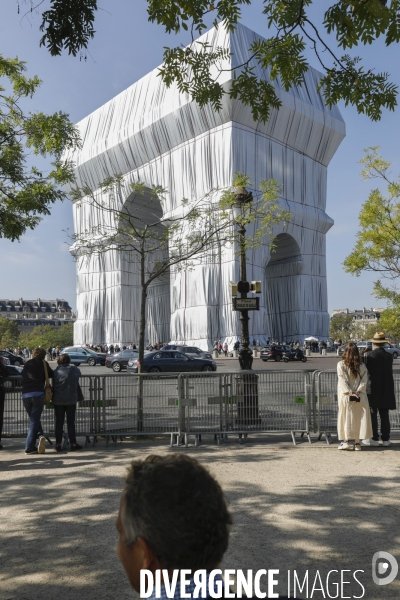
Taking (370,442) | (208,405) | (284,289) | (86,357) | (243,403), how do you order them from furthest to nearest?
(284,289)
(86,357)
(243,403)
(208,405)
(370,442)

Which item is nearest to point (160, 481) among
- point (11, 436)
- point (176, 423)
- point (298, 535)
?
point (298, 535)

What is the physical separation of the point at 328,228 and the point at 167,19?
57.9 m

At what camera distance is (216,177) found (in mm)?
53531

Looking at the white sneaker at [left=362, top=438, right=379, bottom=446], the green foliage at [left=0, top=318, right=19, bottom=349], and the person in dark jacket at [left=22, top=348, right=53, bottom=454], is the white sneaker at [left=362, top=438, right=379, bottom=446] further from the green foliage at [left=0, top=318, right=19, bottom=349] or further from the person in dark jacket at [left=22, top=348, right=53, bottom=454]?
the green foliage at [left=0, top=318, right=19, bottom=349]

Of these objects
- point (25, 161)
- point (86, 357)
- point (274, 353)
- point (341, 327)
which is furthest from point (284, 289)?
point (341, 327)

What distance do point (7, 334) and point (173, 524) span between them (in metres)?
132

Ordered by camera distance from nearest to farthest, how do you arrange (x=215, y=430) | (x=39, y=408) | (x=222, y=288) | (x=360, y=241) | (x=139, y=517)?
1. (x=139, y=517)
2. (x=39, y=408)
3. (x=215, y=430)
4. (x=360, y=241)
5. (x=222, y=288)

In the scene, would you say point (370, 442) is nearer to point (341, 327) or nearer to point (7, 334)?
point (341, 327)

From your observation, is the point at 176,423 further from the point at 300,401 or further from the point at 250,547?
the point at 250,547

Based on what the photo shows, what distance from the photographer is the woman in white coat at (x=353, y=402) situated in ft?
30.1

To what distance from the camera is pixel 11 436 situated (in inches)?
434

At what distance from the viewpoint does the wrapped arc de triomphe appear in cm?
5291

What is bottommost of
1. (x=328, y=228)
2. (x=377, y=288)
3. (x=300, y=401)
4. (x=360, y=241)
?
(x=300, y=401)

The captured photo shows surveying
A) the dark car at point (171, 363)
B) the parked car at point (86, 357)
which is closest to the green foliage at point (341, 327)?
the parked car at point (86, 357)
